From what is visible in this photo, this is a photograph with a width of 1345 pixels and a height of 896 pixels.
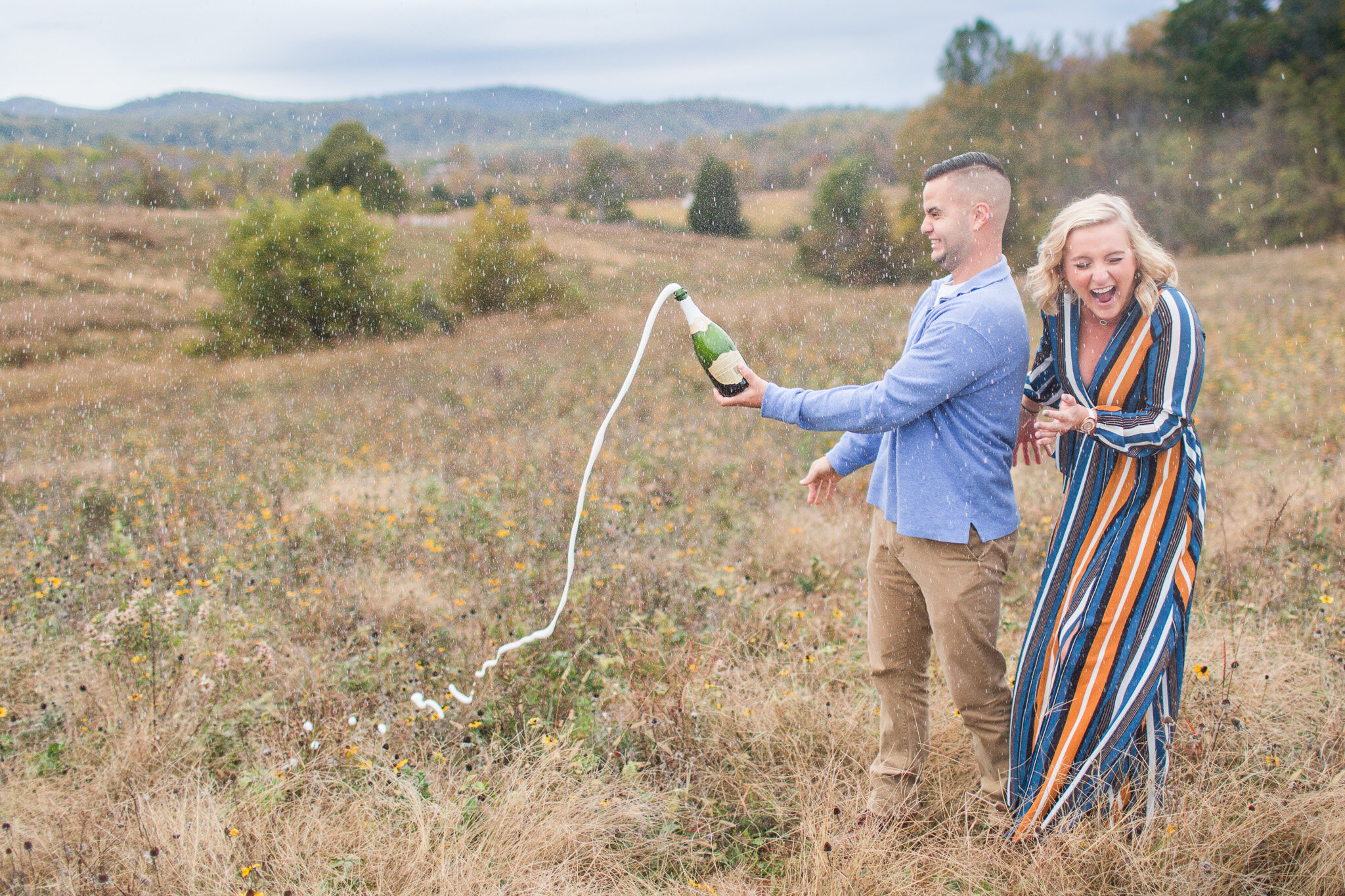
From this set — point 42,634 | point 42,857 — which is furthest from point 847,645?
point 42,634

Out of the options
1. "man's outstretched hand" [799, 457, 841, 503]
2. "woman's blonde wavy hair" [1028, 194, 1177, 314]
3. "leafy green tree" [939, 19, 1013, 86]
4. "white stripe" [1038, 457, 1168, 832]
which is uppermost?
"leafy green tree" [939, 19, 1013, 86]

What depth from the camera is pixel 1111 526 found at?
229 centimetres

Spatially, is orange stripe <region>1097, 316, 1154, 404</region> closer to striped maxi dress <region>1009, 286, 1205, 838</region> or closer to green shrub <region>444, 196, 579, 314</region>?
striped maxi dress <region>1009, 286, 1205, 838</region>

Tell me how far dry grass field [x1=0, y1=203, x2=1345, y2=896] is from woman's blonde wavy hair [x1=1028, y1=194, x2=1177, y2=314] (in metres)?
1.49

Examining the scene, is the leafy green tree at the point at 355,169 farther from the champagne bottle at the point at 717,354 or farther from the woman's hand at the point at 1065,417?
the woman's hand at the point at 1065,417

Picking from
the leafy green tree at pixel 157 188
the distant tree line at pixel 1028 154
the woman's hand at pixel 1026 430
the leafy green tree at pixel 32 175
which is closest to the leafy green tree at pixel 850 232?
the distant tree line at pixel 1028 154

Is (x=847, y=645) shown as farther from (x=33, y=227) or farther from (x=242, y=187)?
(x=33, y=227)

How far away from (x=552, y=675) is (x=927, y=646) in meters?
1.61

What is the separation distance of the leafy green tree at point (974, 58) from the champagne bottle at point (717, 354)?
93.6ft

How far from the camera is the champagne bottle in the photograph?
2307mm

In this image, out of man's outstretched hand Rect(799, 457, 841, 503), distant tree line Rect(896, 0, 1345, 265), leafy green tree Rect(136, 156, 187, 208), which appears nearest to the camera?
man's outstretched hand Rect(799, 457, 841, 503)

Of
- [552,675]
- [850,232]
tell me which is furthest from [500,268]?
[552,675]

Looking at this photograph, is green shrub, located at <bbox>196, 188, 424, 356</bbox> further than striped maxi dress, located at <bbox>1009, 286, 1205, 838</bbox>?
Yes

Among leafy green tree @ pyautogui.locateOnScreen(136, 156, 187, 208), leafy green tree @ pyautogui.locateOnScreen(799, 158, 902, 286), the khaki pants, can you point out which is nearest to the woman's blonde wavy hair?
the khaki pants
